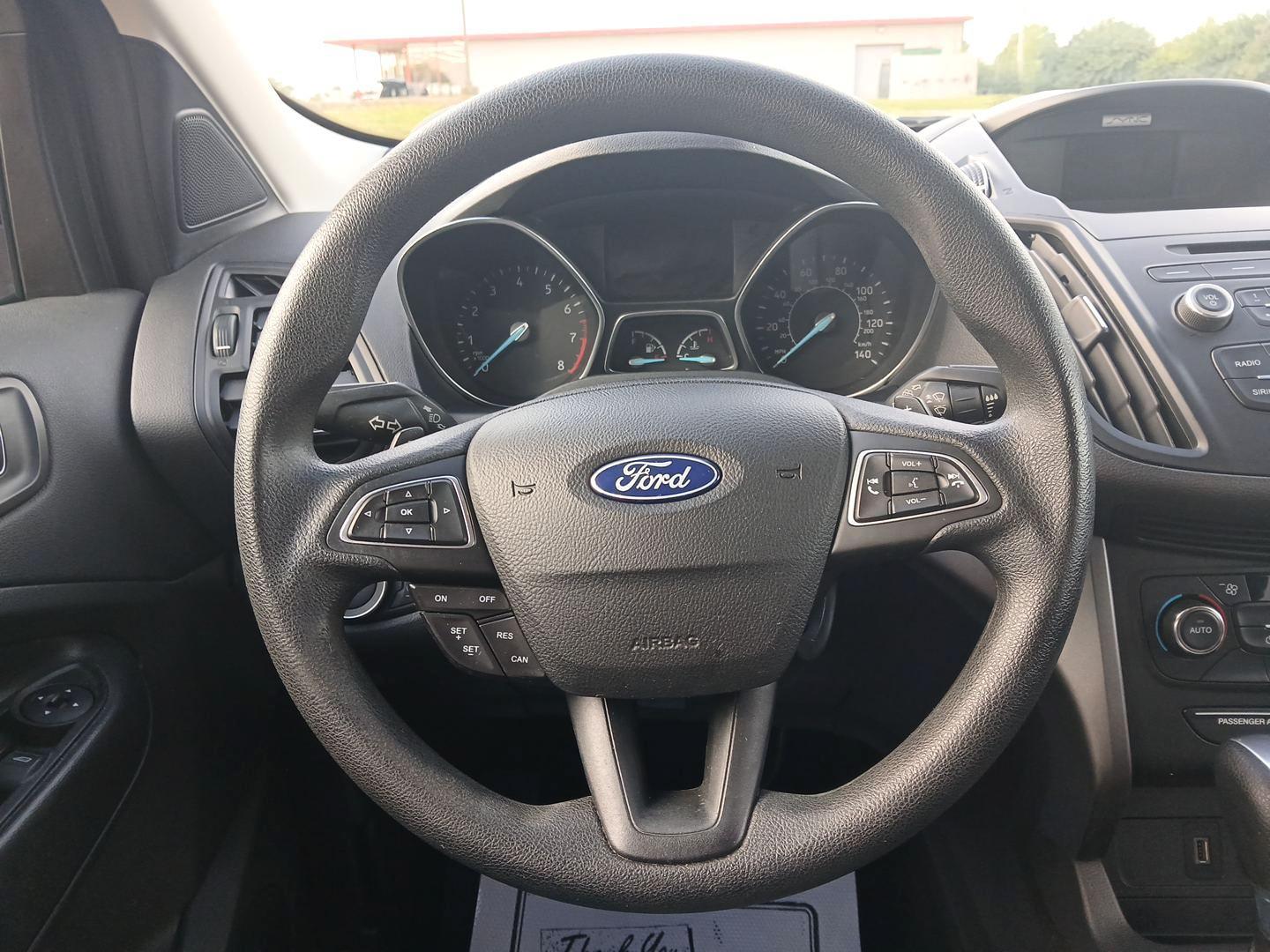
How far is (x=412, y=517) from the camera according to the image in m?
0.90

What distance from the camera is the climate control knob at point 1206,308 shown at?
1278 mm

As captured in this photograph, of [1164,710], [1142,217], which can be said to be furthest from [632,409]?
[1142,217]

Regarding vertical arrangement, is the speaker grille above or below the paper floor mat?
above

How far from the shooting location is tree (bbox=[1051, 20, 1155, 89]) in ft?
5.15

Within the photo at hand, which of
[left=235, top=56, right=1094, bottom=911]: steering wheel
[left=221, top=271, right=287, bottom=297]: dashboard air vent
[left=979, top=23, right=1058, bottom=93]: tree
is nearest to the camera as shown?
[left=235, top=56, right=1094, bottom=911]: steering wheel

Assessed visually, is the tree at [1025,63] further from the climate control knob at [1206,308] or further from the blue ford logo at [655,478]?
the blue ford logo at [655,478]

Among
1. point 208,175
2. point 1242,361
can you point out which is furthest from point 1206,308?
point 208,175

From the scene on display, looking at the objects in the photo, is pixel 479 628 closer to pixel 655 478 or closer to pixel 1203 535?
pixel 655 478

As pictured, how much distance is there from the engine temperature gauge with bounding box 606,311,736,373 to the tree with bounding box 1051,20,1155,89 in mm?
725

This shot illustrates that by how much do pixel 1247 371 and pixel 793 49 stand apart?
2.48ft

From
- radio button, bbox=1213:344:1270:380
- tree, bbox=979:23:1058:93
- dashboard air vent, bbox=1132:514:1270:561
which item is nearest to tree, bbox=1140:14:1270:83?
tree, bbox=979:23:1058:93

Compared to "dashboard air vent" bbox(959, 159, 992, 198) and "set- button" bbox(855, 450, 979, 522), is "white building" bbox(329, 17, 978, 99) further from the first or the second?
"set- button" bbox(855, 450, 979, 522)

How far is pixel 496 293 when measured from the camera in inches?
62.2

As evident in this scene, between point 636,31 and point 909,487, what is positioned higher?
point 636,31
